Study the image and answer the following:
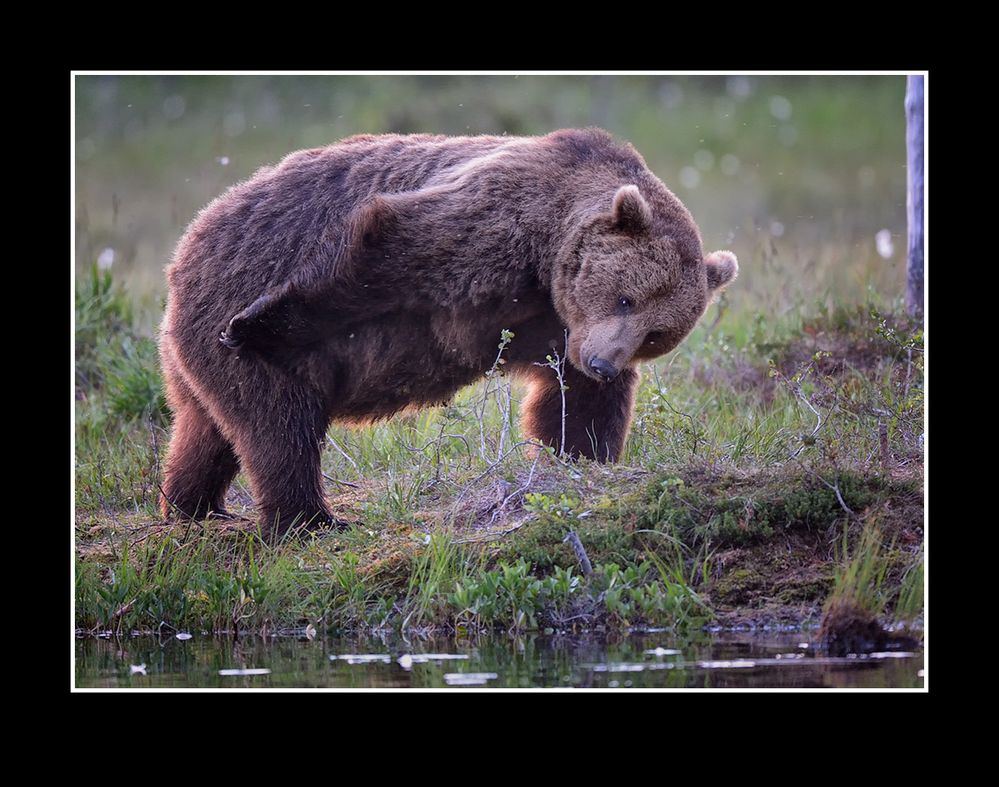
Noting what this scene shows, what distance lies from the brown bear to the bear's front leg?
1 centimetres

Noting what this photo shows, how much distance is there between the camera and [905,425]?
25.8ft

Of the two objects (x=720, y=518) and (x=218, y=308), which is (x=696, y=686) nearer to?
(x=720, y=518)

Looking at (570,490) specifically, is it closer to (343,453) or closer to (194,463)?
(343,453)

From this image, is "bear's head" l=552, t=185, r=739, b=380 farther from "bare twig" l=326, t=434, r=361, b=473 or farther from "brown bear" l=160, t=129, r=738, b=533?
"bare twig" l=326, t=434, r=361, b=473

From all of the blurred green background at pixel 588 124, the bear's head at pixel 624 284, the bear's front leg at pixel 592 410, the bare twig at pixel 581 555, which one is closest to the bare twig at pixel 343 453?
the bear's front leg at pixel 592 410

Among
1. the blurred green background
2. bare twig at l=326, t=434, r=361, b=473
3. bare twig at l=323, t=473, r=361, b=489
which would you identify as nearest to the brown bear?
bare twig at l=323, t=473, r=361, b=489

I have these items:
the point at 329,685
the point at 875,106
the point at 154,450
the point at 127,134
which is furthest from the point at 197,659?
the point at 875,106

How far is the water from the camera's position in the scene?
5.57 meters

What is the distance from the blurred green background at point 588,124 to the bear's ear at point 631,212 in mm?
4943

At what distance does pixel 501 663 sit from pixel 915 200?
557 centimetres

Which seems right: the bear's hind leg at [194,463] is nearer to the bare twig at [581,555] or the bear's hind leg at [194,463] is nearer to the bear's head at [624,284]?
the bear's head at [624,284]

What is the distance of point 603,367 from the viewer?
7.23 m

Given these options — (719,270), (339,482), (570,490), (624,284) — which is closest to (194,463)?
(339,482)

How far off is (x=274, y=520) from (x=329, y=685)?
213cm
